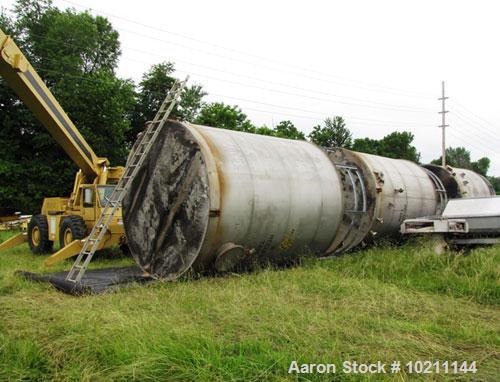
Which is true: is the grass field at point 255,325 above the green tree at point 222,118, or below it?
below

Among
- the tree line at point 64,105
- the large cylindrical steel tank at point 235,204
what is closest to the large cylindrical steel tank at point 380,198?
the large cylindrical steel tank at point 235,204

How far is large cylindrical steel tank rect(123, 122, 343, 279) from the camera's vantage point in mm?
7137

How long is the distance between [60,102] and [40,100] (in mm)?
15364

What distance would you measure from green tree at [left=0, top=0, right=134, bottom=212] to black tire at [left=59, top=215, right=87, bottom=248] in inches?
518

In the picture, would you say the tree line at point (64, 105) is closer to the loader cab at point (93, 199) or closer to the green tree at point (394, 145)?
the loader cab at point (93, 199)

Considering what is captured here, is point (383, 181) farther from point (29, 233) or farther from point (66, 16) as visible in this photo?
point (66, 16)

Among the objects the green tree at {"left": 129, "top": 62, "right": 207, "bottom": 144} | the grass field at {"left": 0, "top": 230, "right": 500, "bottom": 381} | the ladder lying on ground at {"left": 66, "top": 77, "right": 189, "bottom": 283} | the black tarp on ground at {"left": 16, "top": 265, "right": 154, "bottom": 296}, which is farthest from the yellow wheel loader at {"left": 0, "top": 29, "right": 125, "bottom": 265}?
the green tree at {"left": 129, "top": 62, "right": 207, "bottom": 144}

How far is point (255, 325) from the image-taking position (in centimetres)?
452

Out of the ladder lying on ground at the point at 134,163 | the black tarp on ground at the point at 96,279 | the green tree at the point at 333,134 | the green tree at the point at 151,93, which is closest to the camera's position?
the black tarp on ground at the point at 96,279

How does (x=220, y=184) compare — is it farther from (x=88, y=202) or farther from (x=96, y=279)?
(x=88, y=202)

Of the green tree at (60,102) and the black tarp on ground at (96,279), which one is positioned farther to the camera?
the green tree at (60,102)

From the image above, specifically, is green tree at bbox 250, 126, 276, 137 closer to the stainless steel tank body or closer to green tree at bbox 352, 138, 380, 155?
green tree at bbox 352, 138, 380, 155

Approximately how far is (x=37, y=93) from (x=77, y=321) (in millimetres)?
8032

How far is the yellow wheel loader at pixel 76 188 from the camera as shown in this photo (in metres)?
10.3
